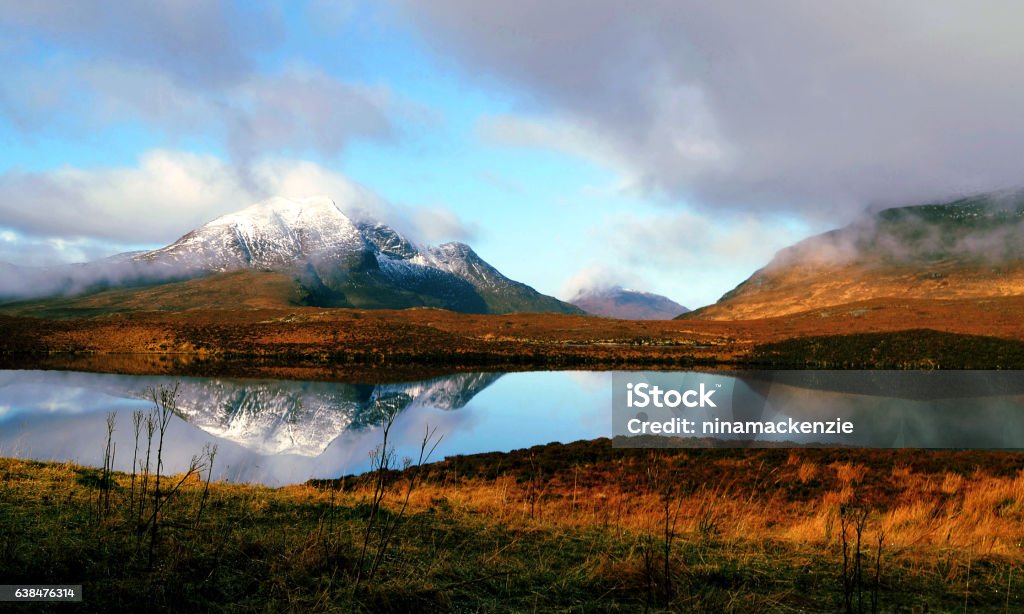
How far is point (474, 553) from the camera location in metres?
7.71

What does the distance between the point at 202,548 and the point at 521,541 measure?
410 cm

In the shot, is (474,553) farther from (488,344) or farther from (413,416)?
(488,344)

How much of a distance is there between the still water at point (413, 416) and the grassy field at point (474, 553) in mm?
6574

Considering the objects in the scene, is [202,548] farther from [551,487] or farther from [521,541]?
[551,487]

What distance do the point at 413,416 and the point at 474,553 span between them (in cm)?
2531

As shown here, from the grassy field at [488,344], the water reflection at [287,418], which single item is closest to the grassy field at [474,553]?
the water reflection at [287,418]

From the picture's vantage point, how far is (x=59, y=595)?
17.1 ft

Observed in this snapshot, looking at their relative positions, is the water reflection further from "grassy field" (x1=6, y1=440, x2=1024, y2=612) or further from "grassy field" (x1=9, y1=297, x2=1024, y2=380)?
"grassy field" (x1=9, y1=297, x2=1024, y2=380)

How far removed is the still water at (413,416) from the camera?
2211cm

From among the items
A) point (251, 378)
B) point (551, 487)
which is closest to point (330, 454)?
point (551, 487)

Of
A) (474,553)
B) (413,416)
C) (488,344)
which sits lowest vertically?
(413,416)

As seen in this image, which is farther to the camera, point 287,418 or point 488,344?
point 488,344

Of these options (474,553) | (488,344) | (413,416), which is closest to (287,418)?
(413,416)

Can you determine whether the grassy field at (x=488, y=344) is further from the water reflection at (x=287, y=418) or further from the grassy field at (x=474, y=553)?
the grassy field at (x=474, y=553)
